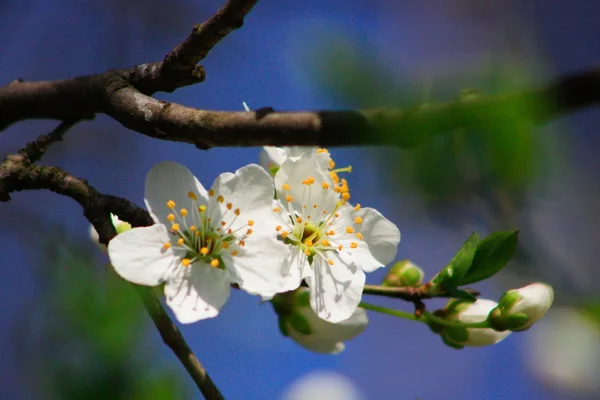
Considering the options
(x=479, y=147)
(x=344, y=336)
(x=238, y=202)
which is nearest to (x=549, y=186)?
(x=479, y=147)

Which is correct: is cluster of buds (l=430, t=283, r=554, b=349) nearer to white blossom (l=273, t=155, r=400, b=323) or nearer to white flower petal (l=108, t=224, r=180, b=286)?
white blossom (l=273, t=155, r=400, b=323)

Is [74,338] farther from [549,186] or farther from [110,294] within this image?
[549,186]

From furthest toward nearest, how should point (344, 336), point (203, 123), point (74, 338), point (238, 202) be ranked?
point (344, 336) < point (238, 202) < point (203, 123) < point (74, 338)

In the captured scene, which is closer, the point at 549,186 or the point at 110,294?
the point at 549,186

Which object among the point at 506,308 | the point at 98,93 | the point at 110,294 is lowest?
the point at 506,308

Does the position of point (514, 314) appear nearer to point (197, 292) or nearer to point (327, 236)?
point (327, 236)

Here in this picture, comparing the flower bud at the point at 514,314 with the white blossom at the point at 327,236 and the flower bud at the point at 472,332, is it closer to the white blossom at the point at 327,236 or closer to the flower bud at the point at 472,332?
the flower bud at the point at 472,332

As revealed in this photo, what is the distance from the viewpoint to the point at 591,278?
1.39ft

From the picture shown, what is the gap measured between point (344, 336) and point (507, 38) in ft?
2.74

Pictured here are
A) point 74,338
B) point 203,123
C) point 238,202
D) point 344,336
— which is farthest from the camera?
point 344,336

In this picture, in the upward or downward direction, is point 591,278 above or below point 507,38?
below

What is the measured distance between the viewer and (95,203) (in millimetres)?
983

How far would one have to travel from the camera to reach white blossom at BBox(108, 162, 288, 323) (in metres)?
0.92

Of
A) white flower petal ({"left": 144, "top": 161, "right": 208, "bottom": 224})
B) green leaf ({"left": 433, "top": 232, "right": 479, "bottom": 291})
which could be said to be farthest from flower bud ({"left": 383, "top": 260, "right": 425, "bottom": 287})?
white flower petal ({"left": 144, "top": 161, "right": 208, "bottom": 224})
